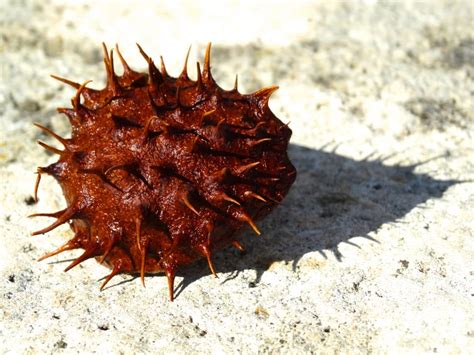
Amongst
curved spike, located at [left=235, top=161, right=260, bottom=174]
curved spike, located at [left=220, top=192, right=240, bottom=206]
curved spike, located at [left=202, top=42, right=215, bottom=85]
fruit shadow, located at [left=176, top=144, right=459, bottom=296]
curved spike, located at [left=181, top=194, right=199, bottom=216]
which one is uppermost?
curved spike, located at [left=202, top=42, right=215, bottom=85]

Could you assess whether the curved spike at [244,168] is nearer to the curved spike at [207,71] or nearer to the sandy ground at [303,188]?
the curved spike at [207,71]

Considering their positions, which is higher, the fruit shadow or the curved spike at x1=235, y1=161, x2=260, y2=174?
the curved spike at x1=235, y1=161, x2=260, y2=174

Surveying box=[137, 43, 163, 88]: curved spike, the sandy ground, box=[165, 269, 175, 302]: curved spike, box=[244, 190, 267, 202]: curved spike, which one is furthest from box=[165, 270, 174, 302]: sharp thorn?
box=[137, 43, 163, 88]: curved spike

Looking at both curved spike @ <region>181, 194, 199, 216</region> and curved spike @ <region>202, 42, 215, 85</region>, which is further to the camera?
curved spike @ <region>202, 42, 215, 85</region>

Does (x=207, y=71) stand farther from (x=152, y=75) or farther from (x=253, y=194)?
(x=253, y=194)

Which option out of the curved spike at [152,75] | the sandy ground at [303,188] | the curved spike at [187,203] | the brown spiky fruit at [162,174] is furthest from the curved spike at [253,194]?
the curved spike at [152,75]

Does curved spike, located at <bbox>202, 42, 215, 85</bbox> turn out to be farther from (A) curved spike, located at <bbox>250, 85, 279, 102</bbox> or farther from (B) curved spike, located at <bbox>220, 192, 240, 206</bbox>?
(B) curved spike, located at <bbox>220, 192, 240, 206</bbox>

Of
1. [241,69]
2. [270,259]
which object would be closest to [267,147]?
[270,259]
